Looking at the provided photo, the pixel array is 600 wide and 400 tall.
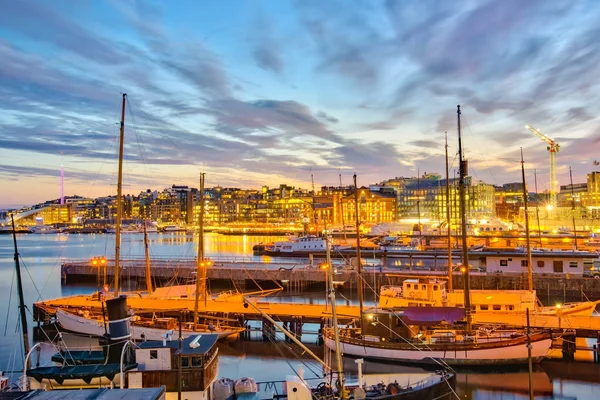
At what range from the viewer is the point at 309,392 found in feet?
50.2

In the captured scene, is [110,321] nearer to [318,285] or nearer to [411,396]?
[411,396]

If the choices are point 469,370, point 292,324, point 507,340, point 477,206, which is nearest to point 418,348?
point 469,370

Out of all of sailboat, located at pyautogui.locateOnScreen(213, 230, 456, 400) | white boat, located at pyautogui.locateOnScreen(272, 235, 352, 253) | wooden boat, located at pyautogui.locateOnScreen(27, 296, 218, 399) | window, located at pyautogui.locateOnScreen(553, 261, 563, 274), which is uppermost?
white boat, located at pyautogui.locateOnScreen(272, 235, 352, 253)

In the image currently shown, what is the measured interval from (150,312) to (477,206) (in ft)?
480

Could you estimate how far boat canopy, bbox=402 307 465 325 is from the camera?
81.4 feet

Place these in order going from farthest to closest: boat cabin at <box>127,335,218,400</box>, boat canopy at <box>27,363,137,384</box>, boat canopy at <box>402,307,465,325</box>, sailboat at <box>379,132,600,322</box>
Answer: sailboat at <box>379,132,600,322</box> → boat canopy at <box>402,307,465,325</box> → boat cabin at <box>127,335,218,400</box> → boat canopy at <box>27,363,137,384</box>

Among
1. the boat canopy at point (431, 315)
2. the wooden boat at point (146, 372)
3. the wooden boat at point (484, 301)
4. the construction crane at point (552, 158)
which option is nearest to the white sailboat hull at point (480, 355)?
the boat canopy at point (431, 315)

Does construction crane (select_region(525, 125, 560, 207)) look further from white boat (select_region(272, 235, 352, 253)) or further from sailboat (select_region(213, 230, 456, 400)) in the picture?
sailboat (select_region(213, 230, 456, 400))

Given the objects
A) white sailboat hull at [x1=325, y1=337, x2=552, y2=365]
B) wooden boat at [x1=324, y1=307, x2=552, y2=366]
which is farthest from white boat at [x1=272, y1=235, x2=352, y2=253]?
white sailboat hull at [x1=325, y1=337, x2=552, y2=365]

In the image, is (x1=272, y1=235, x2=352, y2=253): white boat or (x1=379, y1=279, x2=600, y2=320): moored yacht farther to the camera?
(x1=272, y1=235, x2=352, y2=253): white boat

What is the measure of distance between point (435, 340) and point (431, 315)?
3.87 ft

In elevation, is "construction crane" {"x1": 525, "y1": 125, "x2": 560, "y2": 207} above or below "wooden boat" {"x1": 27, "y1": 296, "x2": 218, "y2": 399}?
above

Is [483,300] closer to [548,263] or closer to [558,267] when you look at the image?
[548,263]

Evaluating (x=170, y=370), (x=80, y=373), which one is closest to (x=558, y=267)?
(x=170, y=370)
